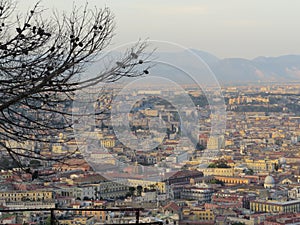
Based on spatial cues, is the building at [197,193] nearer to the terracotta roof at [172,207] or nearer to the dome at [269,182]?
the dome at [269,182]

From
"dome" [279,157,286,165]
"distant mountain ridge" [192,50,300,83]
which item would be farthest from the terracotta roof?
"dome" [279,157,286,165]

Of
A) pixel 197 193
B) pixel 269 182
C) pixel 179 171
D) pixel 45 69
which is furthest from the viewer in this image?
pixel 269 182

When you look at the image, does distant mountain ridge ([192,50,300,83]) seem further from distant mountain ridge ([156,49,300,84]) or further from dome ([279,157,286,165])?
dome ([279,157,286,165])

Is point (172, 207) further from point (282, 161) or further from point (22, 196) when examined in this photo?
point (282, 161)

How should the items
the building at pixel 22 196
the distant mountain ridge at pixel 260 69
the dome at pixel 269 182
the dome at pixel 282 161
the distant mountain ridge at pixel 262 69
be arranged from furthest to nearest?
1. the distant mountain ridge at pixel 262 69
2. the dome at pixel 282 161
3. the distant mountain ridge at pixel 260 69
4. the dome at pixel 269 182
5. the building at pixel 22 196

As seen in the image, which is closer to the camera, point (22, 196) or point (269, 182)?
point (22, 196)

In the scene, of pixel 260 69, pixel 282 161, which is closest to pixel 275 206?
pixel 282 161

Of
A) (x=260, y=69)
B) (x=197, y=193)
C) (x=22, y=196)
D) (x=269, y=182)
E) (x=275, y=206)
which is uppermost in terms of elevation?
(x=260, y=69)

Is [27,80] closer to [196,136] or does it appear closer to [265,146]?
[196,136]

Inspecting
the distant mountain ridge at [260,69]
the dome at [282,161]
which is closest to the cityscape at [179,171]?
the dome at [282,161]

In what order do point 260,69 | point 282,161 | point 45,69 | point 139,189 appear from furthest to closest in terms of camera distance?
point 260,69 < point 282,161 < point 139,189 < point 45,69

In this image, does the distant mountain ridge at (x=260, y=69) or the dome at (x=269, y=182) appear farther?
the distant mountain ridge at (x=260, y=69)
